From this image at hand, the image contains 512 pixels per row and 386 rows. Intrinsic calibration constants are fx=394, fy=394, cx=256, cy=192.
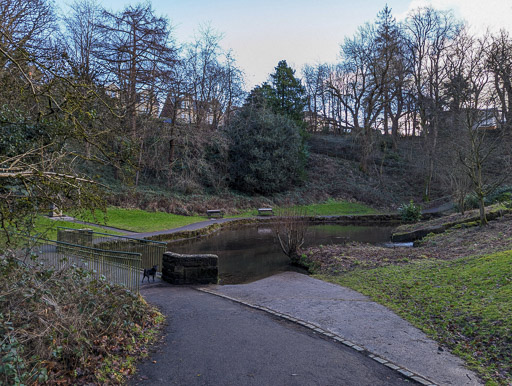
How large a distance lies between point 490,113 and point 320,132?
122 feet

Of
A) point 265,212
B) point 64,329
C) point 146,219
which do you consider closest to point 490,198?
point 265,212

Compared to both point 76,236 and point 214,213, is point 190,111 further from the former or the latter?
point 76,236

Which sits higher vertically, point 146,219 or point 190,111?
point 190,111

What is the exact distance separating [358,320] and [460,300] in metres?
2.09

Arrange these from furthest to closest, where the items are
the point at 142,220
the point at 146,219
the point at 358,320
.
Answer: the point at 146,219 → the point at 142,220 → the point at 358,320

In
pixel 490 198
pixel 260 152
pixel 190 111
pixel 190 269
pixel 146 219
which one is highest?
pixel 190 111

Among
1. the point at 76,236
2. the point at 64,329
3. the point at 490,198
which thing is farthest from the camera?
the point at 490,198

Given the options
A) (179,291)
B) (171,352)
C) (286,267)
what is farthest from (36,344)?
(286,267)

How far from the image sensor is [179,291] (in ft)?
31.4

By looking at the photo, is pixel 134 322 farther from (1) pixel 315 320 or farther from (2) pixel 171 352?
(1) pixel 315 320

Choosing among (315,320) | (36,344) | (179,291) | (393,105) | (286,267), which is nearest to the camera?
(36,344)

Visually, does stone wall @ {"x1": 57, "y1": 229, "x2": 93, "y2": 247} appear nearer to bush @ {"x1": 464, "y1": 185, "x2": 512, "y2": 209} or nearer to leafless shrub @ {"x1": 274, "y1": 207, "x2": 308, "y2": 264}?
leafless shrub @ {"x1": 274, "y1": 207, "x2": 308, "y2": 264}

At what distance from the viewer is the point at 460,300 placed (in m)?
7.54

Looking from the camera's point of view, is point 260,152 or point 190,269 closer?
point 190,269
